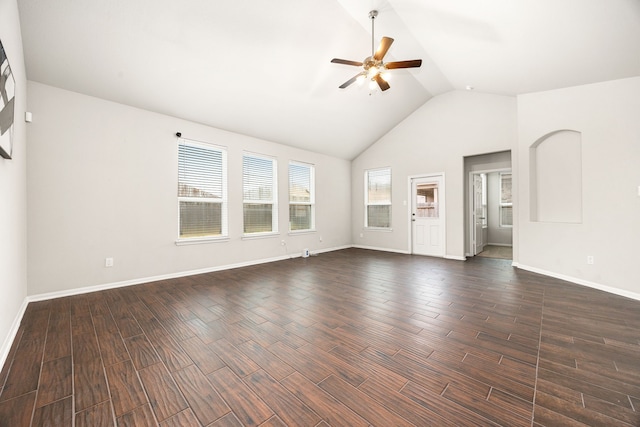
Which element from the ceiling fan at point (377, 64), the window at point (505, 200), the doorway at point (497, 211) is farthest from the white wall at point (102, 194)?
the window at point (505, 200)

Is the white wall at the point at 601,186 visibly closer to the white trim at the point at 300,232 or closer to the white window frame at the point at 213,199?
the white trim at the point at 300,232

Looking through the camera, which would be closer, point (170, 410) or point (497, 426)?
point (497, 426)

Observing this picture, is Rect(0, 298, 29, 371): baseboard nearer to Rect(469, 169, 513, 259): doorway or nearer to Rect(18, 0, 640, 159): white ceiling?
Rect(18, 0, 640, 159): white ceiling

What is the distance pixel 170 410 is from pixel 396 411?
1.25m

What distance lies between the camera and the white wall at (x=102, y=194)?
10.4 feet

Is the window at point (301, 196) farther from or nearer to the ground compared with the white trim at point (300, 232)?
farther from the ground

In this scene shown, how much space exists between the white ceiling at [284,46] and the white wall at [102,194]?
0.97ft

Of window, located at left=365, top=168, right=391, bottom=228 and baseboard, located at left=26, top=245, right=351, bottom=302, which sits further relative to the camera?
window, located at left=365, top=168, right=391, bottom=228

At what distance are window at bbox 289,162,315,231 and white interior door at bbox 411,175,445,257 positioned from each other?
2663 millimetres

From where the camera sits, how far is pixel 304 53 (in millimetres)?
3768

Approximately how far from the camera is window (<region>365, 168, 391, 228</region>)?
7.08 metres

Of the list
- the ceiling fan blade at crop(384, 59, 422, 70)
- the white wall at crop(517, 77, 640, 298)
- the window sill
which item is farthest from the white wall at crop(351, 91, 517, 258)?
the window sill

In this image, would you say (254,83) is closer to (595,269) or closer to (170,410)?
(170,410)

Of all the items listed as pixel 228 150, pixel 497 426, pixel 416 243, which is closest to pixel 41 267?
pixel 228 150
